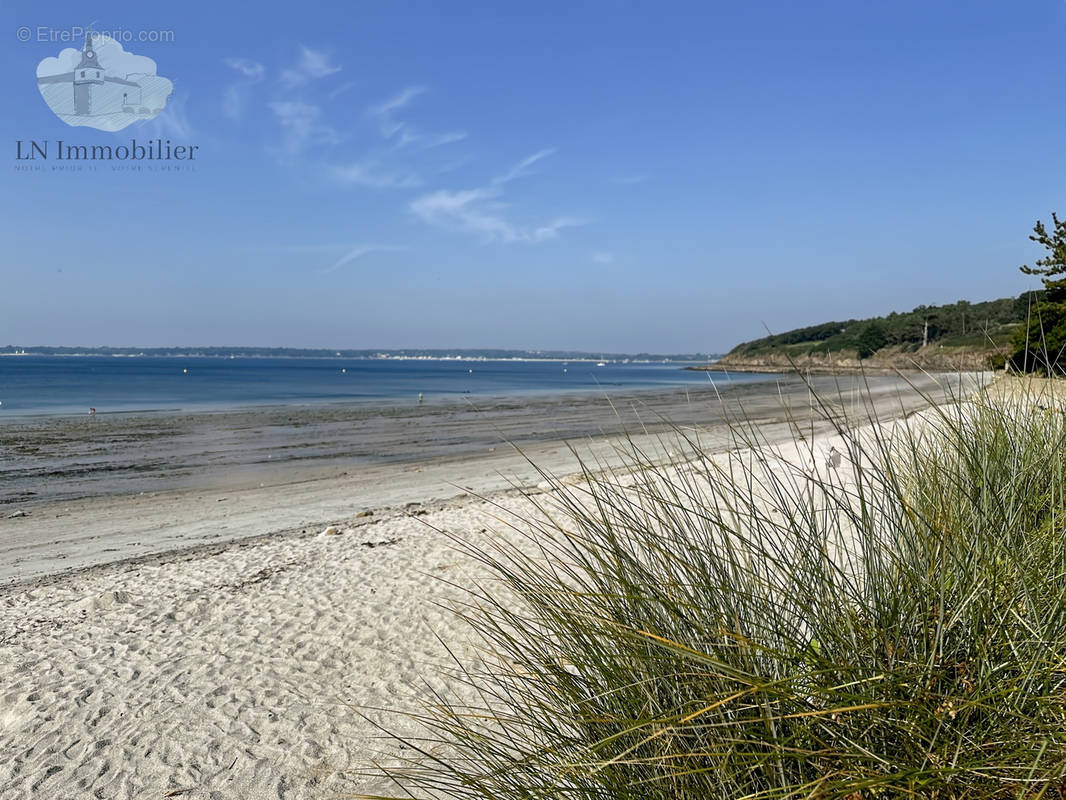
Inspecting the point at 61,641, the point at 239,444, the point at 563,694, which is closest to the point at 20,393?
the point at 239,444

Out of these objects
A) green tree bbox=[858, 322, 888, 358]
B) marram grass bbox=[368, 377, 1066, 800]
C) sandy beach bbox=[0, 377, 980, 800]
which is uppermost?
green tree bbox=[858, 322, 888, 358]

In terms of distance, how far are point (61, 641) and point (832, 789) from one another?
623cm

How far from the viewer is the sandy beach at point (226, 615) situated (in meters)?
3.95

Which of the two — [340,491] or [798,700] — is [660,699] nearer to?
[798,700]

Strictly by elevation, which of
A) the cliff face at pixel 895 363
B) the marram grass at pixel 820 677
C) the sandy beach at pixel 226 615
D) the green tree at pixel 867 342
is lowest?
the sandy beach at pixel 226 615

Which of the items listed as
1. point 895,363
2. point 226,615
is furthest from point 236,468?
point 895,363

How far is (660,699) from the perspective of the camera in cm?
186

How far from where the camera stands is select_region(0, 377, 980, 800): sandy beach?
3.95m

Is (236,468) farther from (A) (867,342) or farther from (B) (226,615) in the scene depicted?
(A) (867,342)

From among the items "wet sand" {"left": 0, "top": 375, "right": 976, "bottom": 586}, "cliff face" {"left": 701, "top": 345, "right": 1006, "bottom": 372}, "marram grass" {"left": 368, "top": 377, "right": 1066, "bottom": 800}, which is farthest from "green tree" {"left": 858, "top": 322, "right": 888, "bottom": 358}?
"marram grass" {"left": 368, "top": 377, "right": 1066, "bottom": 800}

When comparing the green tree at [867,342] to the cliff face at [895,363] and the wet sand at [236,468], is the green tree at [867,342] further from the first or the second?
the wet sand at [236,468]

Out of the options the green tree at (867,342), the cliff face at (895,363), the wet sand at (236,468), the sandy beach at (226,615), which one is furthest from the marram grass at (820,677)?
the green tree at (867,342)

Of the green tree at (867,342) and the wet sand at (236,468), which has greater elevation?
the green tree at (867,342)

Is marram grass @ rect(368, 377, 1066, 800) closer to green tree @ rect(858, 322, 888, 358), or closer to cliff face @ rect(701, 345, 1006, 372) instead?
cliff face @ rect(701, 345, 1006, 372)
